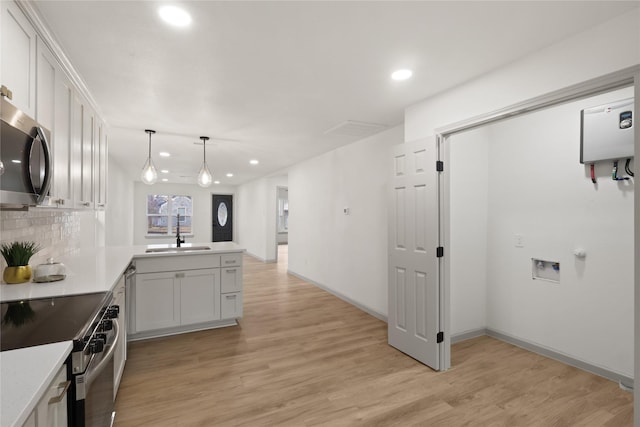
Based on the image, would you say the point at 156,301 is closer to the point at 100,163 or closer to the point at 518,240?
the point at 100,163

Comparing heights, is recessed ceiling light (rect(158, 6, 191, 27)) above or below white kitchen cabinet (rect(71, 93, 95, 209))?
above

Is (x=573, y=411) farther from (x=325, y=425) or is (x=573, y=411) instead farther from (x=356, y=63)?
(x=356, y=63)

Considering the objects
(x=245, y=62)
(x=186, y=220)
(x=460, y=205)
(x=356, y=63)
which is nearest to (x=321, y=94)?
(x=356, y=63)

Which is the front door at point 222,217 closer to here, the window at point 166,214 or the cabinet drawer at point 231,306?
the window at point 166,214

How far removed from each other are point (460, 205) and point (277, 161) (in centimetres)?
389

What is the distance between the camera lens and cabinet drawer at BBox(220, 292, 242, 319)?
3703mm

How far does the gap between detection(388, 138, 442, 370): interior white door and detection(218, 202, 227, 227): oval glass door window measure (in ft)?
30.1

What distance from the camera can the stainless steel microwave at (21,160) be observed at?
1.24 metres

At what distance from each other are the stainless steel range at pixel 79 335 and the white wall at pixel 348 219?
2.76 metres

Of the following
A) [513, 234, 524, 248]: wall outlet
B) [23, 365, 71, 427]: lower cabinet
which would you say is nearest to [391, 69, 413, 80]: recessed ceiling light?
[513, 234, 524, 248]: wall outlet

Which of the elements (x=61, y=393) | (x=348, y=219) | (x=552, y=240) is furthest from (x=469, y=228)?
(x=61, y=393)

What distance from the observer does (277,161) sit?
20.3ft

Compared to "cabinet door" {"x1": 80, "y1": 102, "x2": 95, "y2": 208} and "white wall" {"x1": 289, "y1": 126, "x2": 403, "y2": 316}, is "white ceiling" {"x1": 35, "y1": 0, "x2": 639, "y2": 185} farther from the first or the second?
"white wall" {"x1": 289, "y1": 126, "x2": 403, "y2": 316}

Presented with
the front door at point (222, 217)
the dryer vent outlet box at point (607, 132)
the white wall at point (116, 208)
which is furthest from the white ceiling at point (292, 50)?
the front door at point (222, 217)
